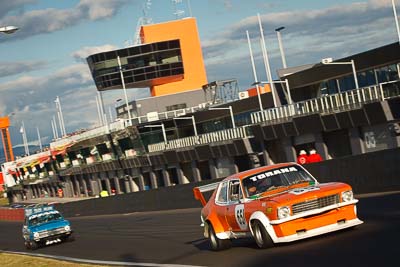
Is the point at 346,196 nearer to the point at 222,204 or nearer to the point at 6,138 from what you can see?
the point at 222,204

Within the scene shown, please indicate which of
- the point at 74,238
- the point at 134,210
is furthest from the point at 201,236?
the point at 134,210

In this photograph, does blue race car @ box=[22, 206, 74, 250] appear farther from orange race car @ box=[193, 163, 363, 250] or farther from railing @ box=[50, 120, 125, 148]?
railing @ box=[50, 120, 125, 148]

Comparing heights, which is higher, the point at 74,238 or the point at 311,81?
the point at 311,81

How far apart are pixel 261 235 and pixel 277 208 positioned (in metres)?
0.96

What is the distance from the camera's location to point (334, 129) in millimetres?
49750

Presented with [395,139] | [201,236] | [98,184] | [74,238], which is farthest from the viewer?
[98,184]

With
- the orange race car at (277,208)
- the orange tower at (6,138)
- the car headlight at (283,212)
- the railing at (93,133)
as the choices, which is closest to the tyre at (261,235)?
the orange race car at (277,208)

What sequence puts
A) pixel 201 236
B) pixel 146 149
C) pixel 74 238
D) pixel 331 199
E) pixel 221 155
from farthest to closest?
pixel 146 149 → pixel 221 155 → pixel 74 238 → pixel 201 236 → pixel 331 199

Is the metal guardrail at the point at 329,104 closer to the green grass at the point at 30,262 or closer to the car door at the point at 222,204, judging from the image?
the green grass at the point at 30,262

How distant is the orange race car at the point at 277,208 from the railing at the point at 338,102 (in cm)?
3126

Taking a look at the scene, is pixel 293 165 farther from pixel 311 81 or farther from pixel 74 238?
pixel 311 81

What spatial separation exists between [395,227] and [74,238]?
64.4 feet

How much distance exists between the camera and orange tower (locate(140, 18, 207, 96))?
112 meters

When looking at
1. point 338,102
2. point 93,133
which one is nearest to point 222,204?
point 338,102
